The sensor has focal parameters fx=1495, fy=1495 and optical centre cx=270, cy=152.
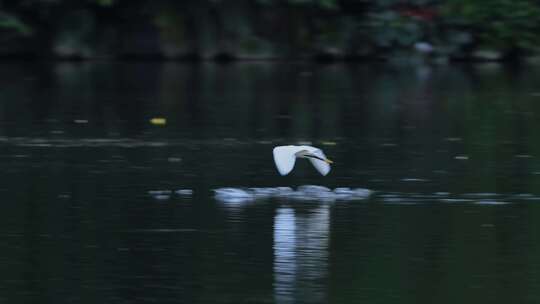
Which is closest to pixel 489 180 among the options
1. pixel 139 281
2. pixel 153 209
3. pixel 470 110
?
pixel 153 209

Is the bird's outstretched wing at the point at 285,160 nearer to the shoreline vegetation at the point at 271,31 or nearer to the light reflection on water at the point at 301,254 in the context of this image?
the light reflection on water at the point at 301,254

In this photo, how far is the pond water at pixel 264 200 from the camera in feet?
26.7

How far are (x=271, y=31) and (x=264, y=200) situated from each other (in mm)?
20903

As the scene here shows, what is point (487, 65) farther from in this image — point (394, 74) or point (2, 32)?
point (2, 32)

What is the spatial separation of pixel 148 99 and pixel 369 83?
201 inches

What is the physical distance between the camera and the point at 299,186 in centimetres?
1199

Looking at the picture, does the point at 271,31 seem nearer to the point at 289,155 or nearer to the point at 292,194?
the point at 292,194

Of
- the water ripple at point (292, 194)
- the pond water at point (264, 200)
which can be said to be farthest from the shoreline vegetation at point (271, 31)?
the water ripple at point (292, 194)

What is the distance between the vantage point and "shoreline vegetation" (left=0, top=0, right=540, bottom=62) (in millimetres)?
31234

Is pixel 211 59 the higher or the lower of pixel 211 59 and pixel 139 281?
the higher

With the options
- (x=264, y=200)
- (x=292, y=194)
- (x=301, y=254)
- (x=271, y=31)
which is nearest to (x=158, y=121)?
(x=292, y=194)

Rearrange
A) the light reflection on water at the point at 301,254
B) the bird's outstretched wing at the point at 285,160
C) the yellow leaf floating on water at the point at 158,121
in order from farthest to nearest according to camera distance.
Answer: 1. the yellow leaf floating on water at the point at 158,121
2. the bird's outstretched wing at the point at 285,160
3. the light reflection on water at the point at 301,254

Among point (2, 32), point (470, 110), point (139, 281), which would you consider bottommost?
point (139, 281)

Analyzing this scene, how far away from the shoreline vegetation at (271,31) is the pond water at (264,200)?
32.3ft
